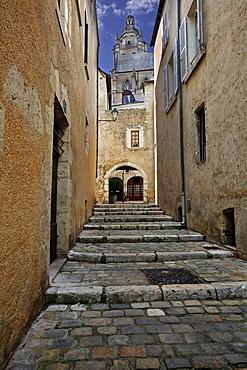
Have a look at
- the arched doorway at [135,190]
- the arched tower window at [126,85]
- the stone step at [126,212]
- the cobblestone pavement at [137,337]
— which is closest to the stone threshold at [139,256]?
the cobblestone pavement at [137,337]

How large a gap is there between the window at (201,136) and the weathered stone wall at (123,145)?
920 cm

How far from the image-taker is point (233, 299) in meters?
2.51

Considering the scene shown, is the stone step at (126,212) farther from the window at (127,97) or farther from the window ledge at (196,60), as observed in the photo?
the window at (127,97)

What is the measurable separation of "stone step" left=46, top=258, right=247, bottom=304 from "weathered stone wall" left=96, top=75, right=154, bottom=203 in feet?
38.0

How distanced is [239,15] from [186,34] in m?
2.66

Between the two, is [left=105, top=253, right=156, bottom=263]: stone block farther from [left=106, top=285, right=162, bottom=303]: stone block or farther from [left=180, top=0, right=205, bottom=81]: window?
[left=180, top=0, right=205, bottom=81]: window

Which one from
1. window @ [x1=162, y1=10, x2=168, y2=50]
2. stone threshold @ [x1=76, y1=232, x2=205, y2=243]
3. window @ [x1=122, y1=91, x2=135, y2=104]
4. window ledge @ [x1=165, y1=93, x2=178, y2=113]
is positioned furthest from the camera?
window @ [x1=122, y1=91, x2=135, y2=104]

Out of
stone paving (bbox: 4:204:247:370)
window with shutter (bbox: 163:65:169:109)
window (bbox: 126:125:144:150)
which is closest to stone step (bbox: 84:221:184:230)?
stone paving (bbox: 4:204:247:370)

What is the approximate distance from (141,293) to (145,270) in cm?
81

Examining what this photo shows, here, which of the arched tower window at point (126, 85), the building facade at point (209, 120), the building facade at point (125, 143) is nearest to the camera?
the building facade at point (209, 120)

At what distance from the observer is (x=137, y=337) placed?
178cm

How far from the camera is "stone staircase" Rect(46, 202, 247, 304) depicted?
2.47 metres

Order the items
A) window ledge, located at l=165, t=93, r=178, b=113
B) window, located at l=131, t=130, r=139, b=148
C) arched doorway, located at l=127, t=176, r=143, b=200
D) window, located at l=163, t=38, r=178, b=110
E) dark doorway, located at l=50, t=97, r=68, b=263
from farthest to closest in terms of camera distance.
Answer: arched doorway, located at l=127, t=176, r=143, b=200
window, located at l=131, t=130, r=139, b=148
window, located at l=163, t=38, r=178, b=110
window ledge, located at l=165, t=93, r=178, b=113
dark doorway, located at l=50, t=97, r=68, b=263

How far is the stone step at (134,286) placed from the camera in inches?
95.5
